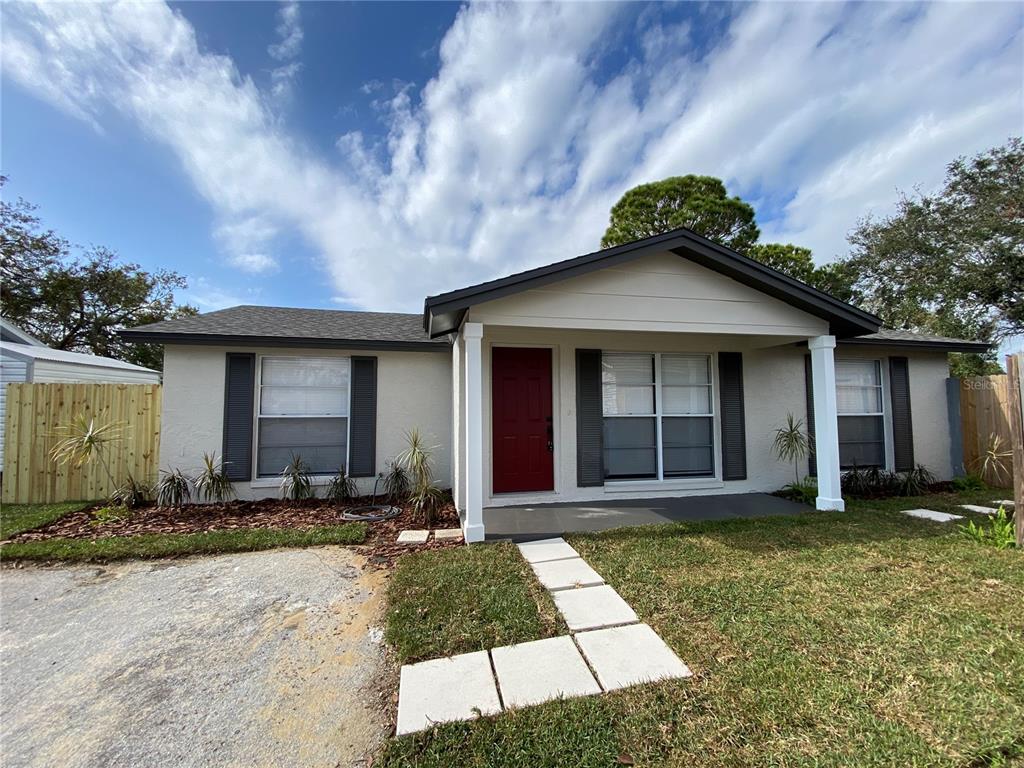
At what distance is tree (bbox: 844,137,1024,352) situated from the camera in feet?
42.9

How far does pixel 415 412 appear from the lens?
686 centimetres

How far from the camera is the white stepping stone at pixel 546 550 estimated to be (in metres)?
4.07

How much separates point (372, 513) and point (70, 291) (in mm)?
22105

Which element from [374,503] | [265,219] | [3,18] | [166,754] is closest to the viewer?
[166,754]

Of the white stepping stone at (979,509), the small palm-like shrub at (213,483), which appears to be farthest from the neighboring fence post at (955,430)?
the small palm-like shrub at (213,483)

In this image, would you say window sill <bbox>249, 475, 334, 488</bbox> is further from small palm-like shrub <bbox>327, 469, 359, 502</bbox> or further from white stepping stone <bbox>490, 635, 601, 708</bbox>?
white stepping stone <bbox>490, 635, 601, 708</bbox>

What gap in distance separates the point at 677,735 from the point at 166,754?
2.29m

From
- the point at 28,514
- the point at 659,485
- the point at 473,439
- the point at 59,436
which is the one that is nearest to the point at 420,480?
the point at 473,439

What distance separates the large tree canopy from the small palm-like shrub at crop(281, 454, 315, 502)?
15583 millimetres

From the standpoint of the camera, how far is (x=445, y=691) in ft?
7.18

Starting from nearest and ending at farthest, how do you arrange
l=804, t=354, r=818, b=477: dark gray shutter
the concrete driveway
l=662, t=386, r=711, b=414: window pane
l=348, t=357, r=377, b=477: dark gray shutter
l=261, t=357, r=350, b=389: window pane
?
the concrete driveway < l=261, t=357, r=350, b=389: window pane < l=348, t=357, r=377, b=477: dark gray shutter < l=662, t=386, r=711, b=414: window pane < l=804, t=354, r=818, b=477: dark gray shutter

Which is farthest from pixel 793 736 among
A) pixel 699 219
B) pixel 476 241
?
pixel 699 219

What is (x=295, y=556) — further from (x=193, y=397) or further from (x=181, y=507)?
(x=193, y=397)

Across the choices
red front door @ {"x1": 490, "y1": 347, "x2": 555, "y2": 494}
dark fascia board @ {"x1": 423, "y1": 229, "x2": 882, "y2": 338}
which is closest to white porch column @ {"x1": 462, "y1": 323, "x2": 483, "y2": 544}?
dark fascia board @ {"x1": 423, "y1": 229, "x2": 882, "y2": 338}
